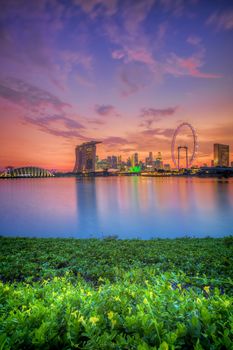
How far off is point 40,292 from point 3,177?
712 feet

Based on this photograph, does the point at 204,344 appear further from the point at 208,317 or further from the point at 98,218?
the point at 98,218

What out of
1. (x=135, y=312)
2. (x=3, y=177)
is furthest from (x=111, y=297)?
(x=3, y=177)

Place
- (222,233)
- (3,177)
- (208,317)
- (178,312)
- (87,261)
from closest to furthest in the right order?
(208,317)
(178,312)
(87,261)
(222,233)
(3,177)

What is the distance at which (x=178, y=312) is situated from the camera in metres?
2.29

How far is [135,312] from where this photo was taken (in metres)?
2.42

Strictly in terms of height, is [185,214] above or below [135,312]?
below

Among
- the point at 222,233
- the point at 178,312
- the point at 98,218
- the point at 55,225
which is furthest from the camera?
the point at 98,218

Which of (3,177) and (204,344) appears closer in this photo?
(204,344)

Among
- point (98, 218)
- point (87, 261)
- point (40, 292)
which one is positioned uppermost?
point (40, 292)

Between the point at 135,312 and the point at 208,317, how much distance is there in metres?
0.72

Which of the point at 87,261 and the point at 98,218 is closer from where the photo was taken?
the point at 87,261

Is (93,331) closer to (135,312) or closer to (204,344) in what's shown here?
(135,312)

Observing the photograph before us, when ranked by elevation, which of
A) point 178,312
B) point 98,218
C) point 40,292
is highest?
point 178,312

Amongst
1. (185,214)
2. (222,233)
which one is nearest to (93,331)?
(222,233)
